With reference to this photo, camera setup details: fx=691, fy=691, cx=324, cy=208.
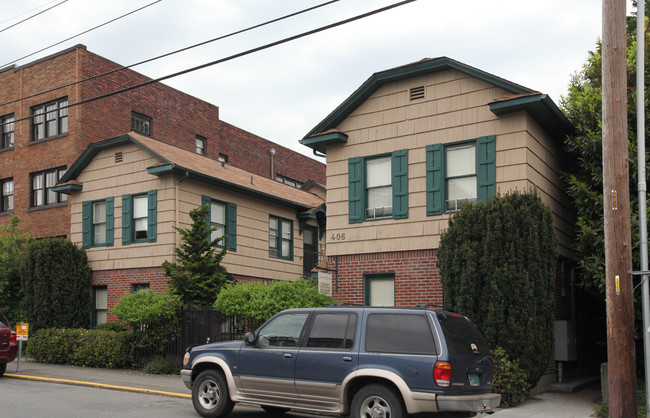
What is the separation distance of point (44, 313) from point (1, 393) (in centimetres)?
839

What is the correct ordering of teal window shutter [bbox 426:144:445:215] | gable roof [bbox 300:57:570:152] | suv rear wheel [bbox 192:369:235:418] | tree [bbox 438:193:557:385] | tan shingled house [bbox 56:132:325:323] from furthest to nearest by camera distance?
tan shingled house [bbox 56:132:325:323] → teal window shutter [bbox 426:144:445:215] → gable roof [bbox 300:57:570:152] → tree [bbox 438:193:557:385] → suv rear wheel [bbox 192:369:235:418]

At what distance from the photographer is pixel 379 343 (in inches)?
379

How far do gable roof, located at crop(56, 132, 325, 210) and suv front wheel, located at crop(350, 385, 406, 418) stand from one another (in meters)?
12.9

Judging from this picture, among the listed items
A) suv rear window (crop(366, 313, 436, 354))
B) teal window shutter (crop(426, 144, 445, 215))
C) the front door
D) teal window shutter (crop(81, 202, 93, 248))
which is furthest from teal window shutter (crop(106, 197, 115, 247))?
suv rear window (crop(366, 313, 436, 354))

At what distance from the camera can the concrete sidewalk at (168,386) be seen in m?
12.5

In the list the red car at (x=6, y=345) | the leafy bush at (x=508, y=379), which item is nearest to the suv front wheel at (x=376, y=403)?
the leafy bush at (x=508, y=379)

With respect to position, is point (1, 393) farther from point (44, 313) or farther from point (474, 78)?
point (474, 78)

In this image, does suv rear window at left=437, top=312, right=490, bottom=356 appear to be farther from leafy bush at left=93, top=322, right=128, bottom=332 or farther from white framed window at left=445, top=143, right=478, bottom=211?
leafy bush at left=93, top=322, right=128, bottom=332

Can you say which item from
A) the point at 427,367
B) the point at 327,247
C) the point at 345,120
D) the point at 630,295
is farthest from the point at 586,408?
the point at 345,120

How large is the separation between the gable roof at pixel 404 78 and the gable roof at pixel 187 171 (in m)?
5.20

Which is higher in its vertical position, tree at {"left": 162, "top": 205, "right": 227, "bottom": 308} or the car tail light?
tree at {"left": 162, "top": 205, "right": 227, "bottom": 308}

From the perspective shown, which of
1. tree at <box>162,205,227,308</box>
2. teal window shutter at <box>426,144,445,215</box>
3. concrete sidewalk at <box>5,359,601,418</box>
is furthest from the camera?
tree at <box>162,205,227,308</box>

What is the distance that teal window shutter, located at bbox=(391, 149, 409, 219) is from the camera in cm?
1656

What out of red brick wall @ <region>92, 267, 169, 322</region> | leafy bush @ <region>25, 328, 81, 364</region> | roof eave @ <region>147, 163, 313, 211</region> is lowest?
leafy bush @ <region>25, 328, 81, 364</region>
